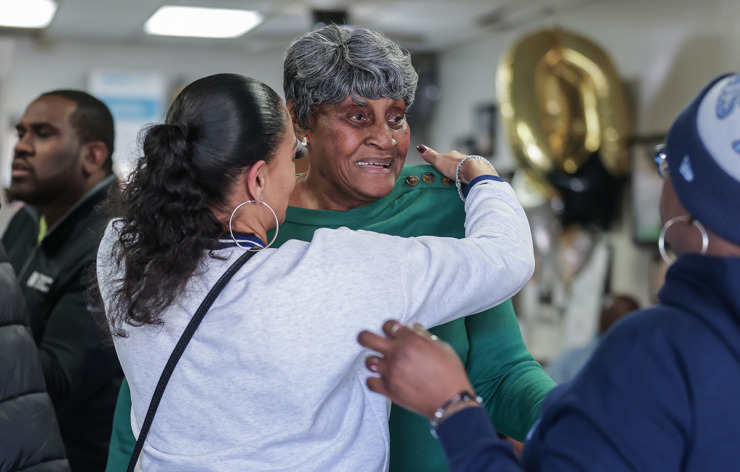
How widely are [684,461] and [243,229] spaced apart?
2.15 ft

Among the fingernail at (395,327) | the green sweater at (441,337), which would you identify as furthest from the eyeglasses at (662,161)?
the green sweater at (441,337)

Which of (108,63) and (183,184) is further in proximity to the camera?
(108,63)

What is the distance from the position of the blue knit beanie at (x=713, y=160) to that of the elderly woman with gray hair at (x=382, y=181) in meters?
0.63

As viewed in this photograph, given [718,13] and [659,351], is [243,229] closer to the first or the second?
[659,351]

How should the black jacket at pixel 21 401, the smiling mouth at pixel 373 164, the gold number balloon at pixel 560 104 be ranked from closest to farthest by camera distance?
the black jacket at pixel 21 401
the smiling mouth at pixel 373 164
the gold number balloon at pixel 560 104

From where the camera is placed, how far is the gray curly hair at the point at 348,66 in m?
1.47

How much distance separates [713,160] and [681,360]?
207 mm

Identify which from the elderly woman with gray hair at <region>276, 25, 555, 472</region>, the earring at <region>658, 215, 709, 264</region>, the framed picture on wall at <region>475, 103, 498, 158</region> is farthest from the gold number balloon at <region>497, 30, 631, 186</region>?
the earring at <region>658, 215, 709, 264</region>

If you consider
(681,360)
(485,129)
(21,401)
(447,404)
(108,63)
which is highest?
(681,360)

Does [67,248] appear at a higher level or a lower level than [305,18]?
lower

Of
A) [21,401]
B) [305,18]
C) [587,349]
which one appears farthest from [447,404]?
[305,18]

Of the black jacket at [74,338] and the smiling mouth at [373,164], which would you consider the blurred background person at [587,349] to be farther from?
the smiling mouth at [373,164]

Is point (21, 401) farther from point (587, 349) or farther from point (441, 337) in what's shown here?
point (587, 349)

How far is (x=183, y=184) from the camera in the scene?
1137mm
